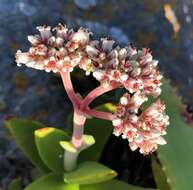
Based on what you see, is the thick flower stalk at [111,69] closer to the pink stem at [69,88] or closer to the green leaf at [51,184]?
the pink stem at [69,88]

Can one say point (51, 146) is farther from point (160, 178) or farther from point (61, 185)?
point (160, 178)

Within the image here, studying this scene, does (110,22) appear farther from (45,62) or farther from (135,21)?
(45,62)

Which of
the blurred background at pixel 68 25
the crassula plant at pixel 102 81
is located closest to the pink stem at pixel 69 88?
the crassula plant at pixel 102 81

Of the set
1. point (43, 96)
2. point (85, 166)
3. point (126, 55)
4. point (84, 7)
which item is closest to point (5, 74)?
point (43, 96)

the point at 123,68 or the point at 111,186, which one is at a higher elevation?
the point at 123,68

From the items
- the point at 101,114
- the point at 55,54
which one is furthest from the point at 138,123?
the point at 55,54

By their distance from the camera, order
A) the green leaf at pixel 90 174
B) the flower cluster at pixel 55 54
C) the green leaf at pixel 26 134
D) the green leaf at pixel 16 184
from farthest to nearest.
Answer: the green leaf at pixel 16 184 < the green leaf at pixel 26 134 < the green leaf at pixel 90 174 < the flower cluster at pixel 55 54
